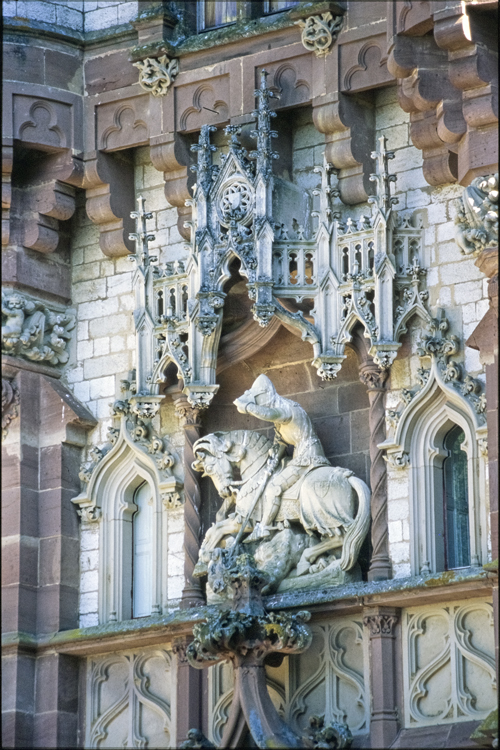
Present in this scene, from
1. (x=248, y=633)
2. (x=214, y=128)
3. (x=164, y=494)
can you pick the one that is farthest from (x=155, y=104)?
(x=248, y=633)

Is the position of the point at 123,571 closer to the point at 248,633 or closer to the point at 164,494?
the point at 164,494

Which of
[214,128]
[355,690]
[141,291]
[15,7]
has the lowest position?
[355,690]

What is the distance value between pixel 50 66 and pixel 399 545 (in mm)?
5238

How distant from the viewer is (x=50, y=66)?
2073 cm

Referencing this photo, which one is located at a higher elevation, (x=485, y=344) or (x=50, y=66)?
(x=50, y=66)

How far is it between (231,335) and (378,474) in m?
1.87

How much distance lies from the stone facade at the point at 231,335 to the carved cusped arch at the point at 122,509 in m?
0.02

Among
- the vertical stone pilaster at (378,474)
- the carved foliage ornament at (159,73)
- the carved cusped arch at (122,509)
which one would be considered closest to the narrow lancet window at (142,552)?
the carved cusped arch at (122,509)

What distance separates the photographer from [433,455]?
18.8 m

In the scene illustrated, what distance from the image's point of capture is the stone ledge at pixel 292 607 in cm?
1805

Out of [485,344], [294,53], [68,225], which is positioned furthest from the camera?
[68,225]

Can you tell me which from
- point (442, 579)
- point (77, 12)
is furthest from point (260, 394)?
point (77, 12)

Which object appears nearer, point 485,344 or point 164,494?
point 485,344

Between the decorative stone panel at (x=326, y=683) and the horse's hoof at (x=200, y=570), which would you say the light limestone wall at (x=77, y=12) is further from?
the decorative stone panel at (x=326, y=683)
